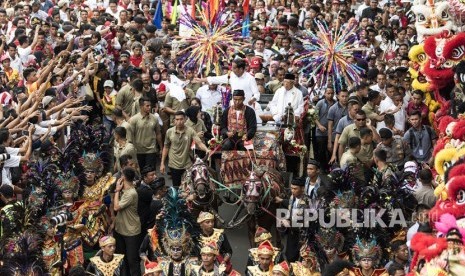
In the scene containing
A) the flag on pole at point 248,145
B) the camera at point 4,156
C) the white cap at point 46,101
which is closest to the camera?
the camera at point 4,156

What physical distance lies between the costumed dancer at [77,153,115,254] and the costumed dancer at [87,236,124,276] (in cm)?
110

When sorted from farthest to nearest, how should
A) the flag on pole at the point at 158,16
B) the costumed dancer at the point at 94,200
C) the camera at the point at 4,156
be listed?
the flag on pole at the point at 158,16, the costumed dancer at the point at 94,200, the camera at the point at 4,156

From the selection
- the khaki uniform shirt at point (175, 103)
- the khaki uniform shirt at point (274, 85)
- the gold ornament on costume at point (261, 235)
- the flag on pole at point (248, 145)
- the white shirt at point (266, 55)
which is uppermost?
the white shirt at point (266, 55)

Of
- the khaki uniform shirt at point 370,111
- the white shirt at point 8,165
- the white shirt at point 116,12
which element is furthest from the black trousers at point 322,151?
the white shirt at point 116,12

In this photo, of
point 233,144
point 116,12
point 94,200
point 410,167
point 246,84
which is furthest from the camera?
point 116,12

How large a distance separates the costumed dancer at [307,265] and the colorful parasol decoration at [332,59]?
507 centimetres

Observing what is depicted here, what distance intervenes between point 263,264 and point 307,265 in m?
0.49

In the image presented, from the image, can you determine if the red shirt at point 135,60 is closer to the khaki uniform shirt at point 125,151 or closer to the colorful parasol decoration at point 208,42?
the colorful parasol decoration at point 208,42

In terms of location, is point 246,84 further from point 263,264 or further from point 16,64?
point 263,264

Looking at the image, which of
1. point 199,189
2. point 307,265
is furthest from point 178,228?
point 199,189

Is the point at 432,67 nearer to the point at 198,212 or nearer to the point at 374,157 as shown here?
the point at 374,157

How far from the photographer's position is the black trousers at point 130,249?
15375 mm

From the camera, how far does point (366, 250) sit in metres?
14.1

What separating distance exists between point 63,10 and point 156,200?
11.1m
